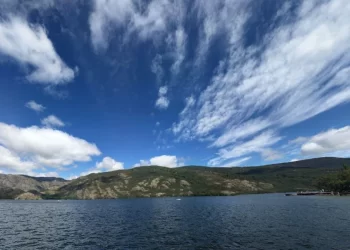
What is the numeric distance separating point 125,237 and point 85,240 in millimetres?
11565

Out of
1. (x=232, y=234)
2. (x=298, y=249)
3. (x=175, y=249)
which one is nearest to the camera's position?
(x=298, y=249)

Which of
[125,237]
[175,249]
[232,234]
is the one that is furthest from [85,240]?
[232,234]

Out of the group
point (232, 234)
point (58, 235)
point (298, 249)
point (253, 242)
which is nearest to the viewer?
point (298, 249)

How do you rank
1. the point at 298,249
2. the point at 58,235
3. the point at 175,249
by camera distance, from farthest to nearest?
the point at 58,235 → the point at 175,249 → the point at 298,249

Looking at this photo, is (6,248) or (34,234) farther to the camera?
(34,234)

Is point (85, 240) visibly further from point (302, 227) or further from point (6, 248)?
point (302, 227)

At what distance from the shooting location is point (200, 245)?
61.1 m

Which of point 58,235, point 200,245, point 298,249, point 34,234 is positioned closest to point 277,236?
point 298,249

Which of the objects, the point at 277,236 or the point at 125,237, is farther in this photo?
the point at 125,237

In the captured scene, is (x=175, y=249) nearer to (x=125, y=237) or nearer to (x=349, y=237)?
(x=125, y=237)

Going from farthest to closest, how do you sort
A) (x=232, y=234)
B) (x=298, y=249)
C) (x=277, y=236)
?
1. (x=232, y=234)
2. (x=277, y=236)
3. (x=298, y=249)

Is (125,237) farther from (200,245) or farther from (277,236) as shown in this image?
(277,236)

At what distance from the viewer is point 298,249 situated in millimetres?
53000

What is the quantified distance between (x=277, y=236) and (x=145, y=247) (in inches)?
1450
